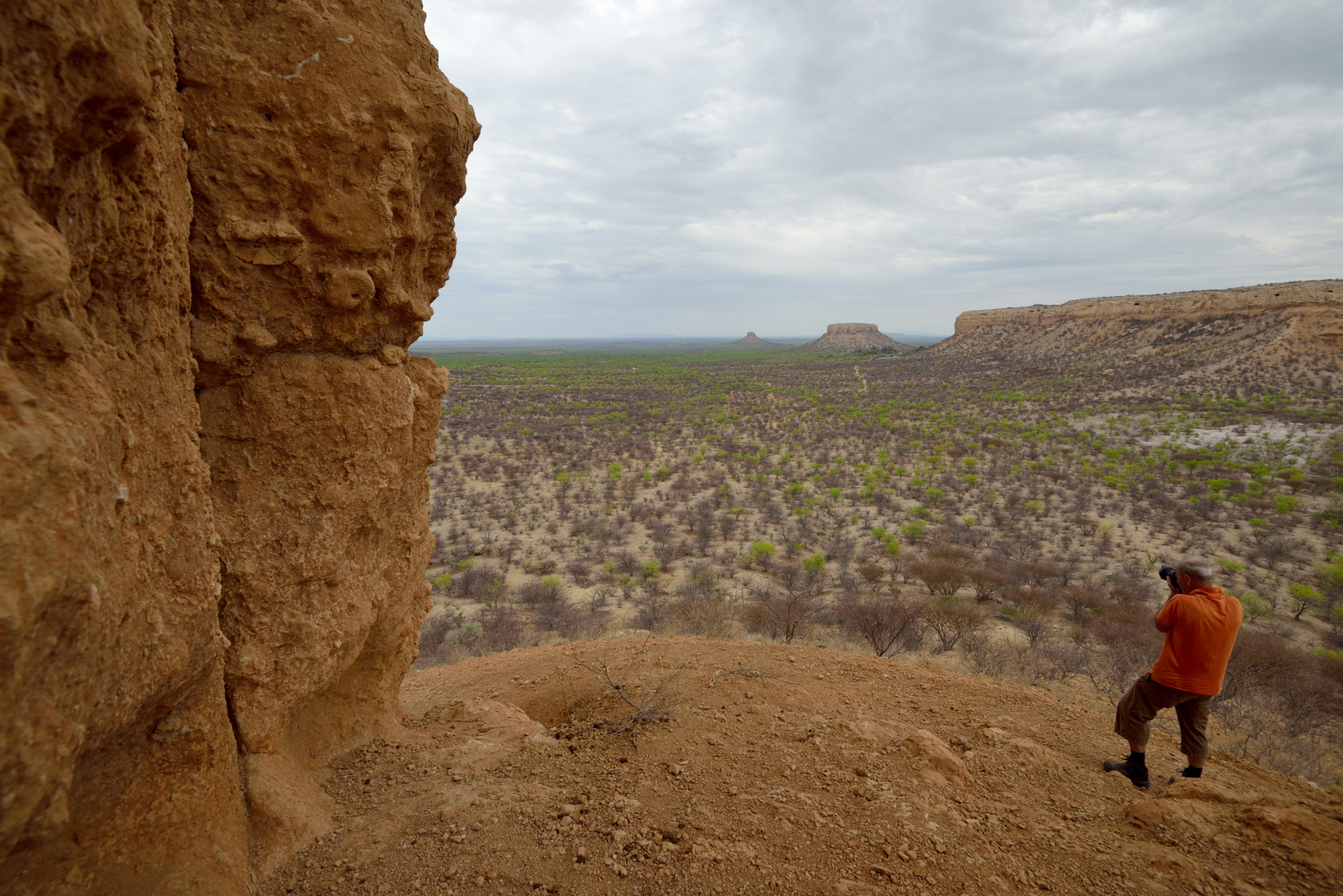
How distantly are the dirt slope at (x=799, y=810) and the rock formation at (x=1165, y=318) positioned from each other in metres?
47.8

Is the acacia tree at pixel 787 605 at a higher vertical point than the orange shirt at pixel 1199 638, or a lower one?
lower

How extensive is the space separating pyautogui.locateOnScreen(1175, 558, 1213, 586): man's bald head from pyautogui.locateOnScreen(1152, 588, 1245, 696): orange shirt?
70 mm

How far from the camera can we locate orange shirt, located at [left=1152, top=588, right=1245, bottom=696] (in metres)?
3.82

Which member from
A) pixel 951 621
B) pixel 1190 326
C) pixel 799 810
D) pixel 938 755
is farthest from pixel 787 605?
pixel 1190 326

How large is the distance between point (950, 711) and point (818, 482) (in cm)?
1412

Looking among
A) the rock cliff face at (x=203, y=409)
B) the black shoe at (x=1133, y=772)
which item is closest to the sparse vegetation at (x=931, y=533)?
the black shoe at (x=1133, y=772)

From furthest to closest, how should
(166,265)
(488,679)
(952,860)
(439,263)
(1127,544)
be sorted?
(1127,544), (488,679), (439,263), (952,860), (166,265)

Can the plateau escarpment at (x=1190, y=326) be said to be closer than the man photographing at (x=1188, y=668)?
No

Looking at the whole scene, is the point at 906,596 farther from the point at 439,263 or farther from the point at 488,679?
the point at 439,263

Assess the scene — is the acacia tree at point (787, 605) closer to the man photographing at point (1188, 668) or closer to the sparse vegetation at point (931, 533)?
the sparse vegetation at point (931, 533)

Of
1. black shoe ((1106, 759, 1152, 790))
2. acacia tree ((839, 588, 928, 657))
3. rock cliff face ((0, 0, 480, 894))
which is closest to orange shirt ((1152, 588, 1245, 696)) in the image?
black shoe ((1106, 759, 1152, 790))

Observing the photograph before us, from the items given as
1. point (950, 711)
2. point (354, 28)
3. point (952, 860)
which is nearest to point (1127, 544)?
point (950, 711)

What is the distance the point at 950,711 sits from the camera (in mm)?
5094

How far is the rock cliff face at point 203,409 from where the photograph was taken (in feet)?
4.90
